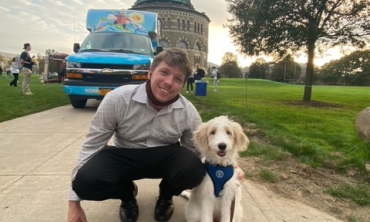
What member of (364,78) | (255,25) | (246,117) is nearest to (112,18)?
(246,117)

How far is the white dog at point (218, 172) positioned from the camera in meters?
2.77

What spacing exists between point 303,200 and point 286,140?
8.96 feet

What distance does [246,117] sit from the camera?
9.08 meters

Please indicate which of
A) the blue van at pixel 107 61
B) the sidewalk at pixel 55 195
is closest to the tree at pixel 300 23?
the blue van at pixel 107 61

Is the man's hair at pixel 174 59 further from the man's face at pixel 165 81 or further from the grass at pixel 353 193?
the grass at pixel 353 193

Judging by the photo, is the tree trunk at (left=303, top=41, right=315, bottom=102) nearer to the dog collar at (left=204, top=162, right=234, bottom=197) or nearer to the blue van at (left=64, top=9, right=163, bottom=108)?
the blue van at (left=64, top=9, right=163, bottom=108)

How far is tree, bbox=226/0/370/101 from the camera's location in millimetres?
15188

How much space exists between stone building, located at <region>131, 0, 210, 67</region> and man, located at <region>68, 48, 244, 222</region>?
7665cm

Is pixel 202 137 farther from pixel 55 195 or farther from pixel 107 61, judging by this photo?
pixel 107 61

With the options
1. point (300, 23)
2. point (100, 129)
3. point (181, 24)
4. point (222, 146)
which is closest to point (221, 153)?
point (222, 146)

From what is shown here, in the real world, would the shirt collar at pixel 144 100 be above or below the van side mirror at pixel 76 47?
below

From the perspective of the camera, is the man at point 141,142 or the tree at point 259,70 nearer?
the man at point 141,142

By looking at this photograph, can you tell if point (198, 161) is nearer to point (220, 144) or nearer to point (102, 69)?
point (220, 144)

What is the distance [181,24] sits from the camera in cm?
8275
